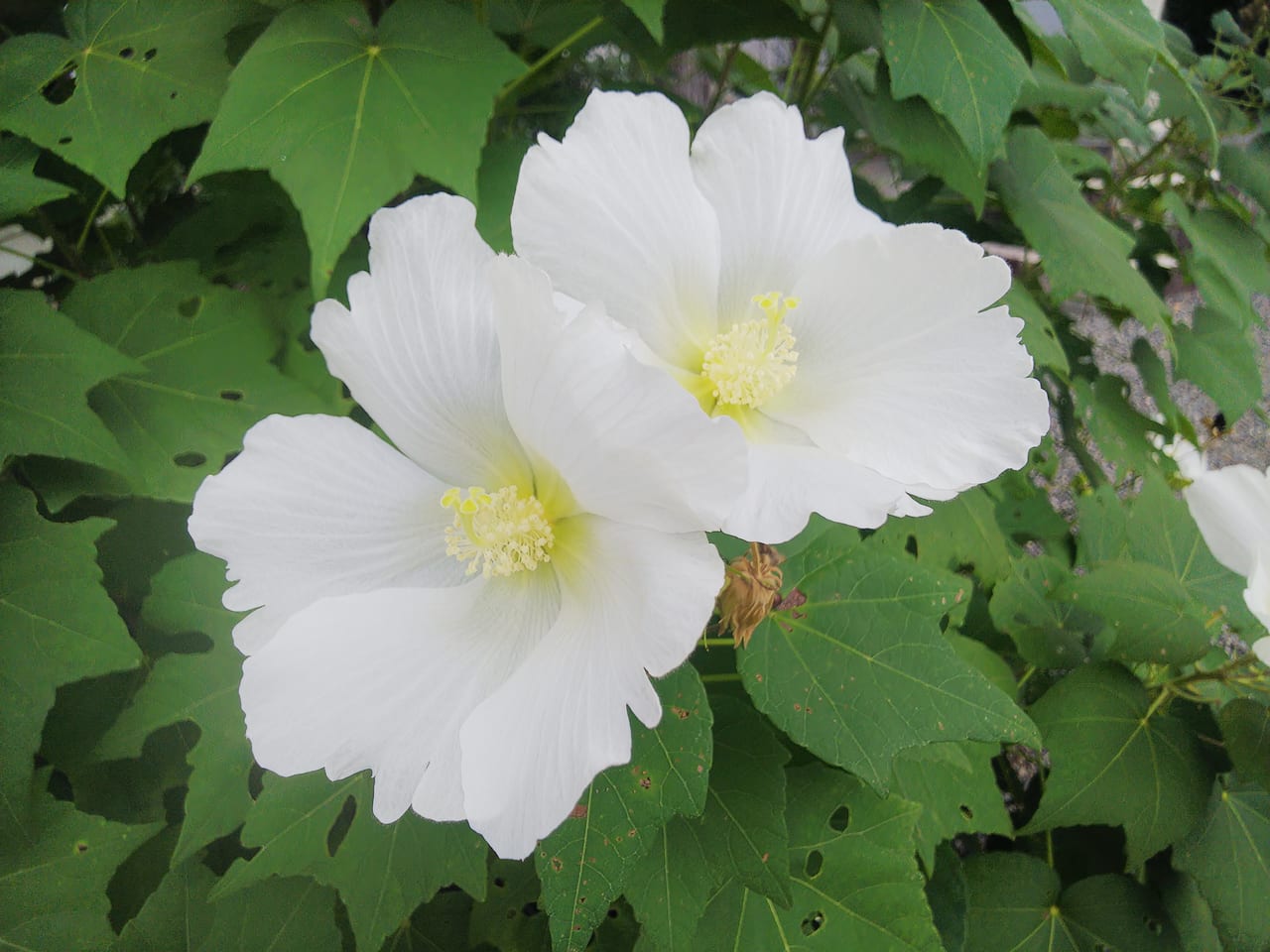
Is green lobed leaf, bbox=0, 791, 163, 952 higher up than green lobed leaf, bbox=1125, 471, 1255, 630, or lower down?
lower down

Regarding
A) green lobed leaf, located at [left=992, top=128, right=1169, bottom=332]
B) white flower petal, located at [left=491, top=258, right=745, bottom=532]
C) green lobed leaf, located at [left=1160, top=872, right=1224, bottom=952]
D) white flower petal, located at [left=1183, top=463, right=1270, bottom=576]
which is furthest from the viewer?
green lobed leaf, located at [left=992, top=128, right=1169, bottom=332]

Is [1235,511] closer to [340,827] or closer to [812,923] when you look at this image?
[812,923]

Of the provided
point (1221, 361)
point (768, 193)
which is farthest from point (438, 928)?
point (1221, 361)

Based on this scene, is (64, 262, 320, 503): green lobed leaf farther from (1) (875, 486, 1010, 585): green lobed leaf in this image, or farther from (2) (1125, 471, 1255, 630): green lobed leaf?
Result: (2) (1125, 471, 1255, 630): green lobed leaf

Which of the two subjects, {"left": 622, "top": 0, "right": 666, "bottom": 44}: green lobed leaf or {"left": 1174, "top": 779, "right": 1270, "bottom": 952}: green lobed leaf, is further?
{"left": 1174, "top": 779, "right": 1270, "bottom": 952}: green lobed leaf

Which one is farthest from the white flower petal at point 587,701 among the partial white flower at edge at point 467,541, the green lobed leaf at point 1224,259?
the green lobed leaf at point 1224,259

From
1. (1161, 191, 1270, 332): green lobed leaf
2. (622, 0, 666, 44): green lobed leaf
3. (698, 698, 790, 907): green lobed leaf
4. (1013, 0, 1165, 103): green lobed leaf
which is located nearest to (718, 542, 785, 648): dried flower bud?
(698, 698, 790, 907): green lobed leaf
